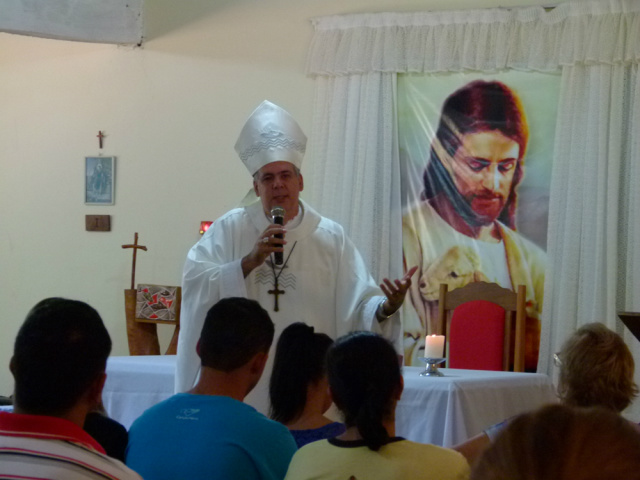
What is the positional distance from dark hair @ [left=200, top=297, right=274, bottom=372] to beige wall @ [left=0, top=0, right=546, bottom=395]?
4388 mm

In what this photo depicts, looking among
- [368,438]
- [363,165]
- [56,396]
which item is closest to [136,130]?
[363,165]

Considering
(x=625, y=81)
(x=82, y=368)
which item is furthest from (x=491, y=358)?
(x=82, y=368)

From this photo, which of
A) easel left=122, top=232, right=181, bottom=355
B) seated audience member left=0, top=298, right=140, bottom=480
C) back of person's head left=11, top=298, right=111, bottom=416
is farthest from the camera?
easel left=122, top=232, right=181, bottom=355

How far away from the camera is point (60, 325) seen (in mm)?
1500

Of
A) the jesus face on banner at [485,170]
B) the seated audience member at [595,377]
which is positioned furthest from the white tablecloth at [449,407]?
the jesus face on banner at [485,170]

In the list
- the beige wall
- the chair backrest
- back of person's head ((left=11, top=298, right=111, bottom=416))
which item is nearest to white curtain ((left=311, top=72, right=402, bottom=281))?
the beige wall

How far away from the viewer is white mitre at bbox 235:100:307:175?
3.47 metres

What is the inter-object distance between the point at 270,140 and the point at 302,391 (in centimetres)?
147

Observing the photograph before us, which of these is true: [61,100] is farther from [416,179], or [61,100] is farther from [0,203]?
[416,179]

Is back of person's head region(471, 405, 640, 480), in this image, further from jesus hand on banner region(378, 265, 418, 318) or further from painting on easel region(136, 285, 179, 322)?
painting on easel region(136, 285, 179, 322)

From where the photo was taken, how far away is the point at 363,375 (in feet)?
6.04

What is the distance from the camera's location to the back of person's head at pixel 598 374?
206 cm

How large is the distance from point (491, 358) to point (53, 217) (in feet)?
11.7

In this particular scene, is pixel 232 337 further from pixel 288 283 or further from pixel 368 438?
pixel 288 283
